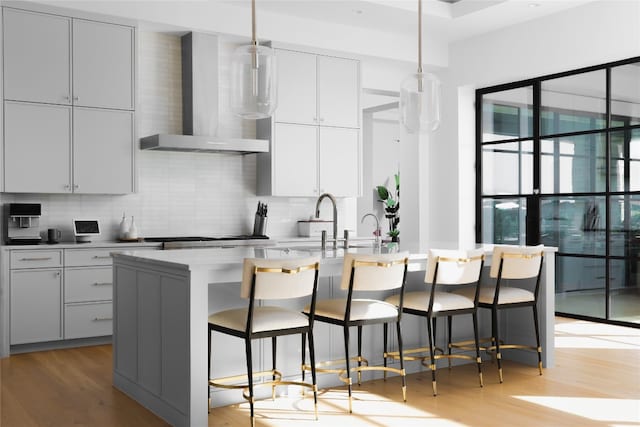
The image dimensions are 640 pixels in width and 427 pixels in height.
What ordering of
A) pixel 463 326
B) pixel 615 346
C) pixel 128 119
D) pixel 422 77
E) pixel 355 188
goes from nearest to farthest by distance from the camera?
pixel 422 77 < pixel 463 326 < pixel 615 346 < pixel 128 119 < pixel 355 188

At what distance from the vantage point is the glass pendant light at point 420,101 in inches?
174

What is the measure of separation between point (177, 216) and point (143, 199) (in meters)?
0.38

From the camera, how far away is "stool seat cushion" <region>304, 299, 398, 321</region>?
3.85 metres

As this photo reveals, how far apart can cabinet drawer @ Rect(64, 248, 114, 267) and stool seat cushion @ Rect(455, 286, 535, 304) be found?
2.95 meters

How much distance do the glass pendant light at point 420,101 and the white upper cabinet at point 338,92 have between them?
8.94ft

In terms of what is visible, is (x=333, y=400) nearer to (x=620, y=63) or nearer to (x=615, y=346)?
(x=615, y=346)

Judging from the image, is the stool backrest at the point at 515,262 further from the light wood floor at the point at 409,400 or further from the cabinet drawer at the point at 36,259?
the cabinet drawer at the point at 36,259

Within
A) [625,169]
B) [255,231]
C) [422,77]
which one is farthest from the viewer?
[255,231]

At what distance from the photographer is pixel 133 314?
4.01 meters

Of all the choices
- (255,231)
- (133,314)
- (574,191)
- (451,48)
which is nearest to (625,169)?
(574,191)

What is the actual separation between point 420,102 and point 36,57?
3.27 m

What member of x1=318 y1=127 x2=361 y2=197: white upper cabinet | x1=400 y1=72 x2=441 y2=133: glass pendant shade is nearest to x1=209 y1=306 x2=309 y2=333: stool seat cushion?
x1=400 y1=72 x2=441 y2=133: glass pendant shade

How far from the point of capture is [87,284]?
5625 millimetres

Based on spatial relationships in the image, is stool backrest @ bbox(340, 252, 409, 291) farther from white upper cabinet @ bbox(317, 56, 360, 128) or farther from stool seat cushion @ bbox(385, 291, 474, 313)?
white upper cabinet @ bbox(317, 56, 360, 128)
